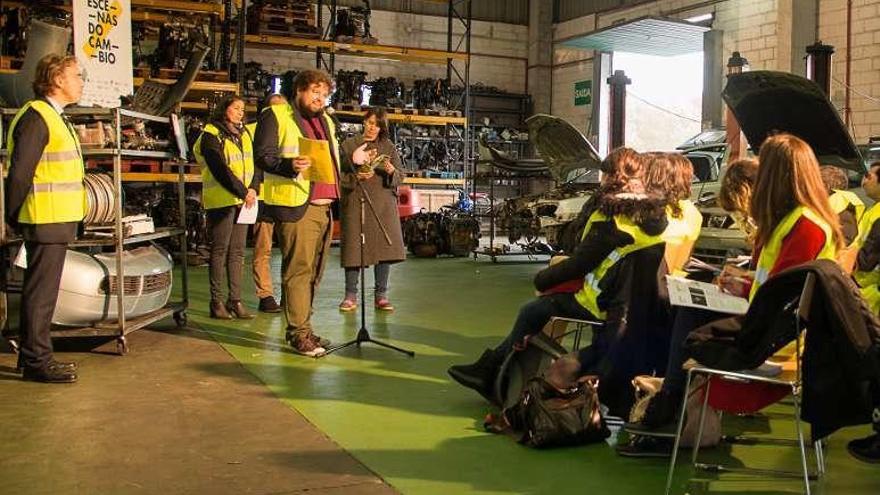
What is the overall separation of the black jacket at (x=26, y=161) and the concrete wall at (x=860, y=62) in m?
11.8

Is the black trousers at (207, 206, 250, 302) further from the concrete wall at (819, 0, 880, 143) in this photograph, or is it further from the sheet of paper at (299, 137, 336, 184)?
the concrete wall at (819, 0, 880, 143)

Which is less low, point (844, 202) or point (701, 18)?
point (701, 18)

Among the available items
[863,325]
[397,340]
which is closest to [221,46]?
[397,340]

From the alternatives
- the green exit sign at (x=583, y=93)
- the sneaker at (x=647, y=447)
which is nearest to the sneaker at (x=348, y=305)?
the sneaker at (x=647, y=447)

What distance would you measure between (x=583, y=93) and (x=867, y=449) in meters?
18.2

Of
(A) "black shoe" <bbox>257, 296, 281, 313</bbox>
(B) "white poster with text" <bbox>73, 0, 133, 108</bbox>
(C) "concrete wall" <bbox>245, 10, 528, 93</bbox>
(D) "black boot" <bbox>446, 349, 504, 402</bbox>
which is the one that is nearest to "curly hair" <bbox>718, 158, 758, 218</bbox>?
(D) "black boot" <bbox>446, 349, 504, 402</bbox>

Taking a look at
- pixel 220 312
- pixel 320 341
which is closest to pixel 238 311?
pixel 220 312

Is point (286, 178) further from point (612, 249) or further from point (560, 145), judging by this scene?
point (560, 145)

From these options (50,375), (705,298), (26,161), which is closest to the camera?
(705,298)

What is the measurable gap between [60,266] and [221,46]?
912cm

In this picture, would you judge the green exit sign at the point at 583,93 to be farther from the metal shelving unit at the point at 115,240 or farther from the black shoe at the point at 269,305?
the metal shelving unit at the point at 115,240

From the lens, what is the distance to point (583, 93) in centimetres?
2100

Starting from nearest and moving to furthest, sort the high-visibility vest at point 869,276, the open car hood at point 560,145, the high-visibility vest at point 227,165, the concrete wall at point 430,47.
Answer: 1. the high-visibility vest at point 869,276
2. the high-visibility vest at point 227,165
3. the open car hood at point 560,145
4. the concrete wall at point 430,47

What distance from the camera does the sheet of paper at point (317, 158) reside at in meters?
5.75
